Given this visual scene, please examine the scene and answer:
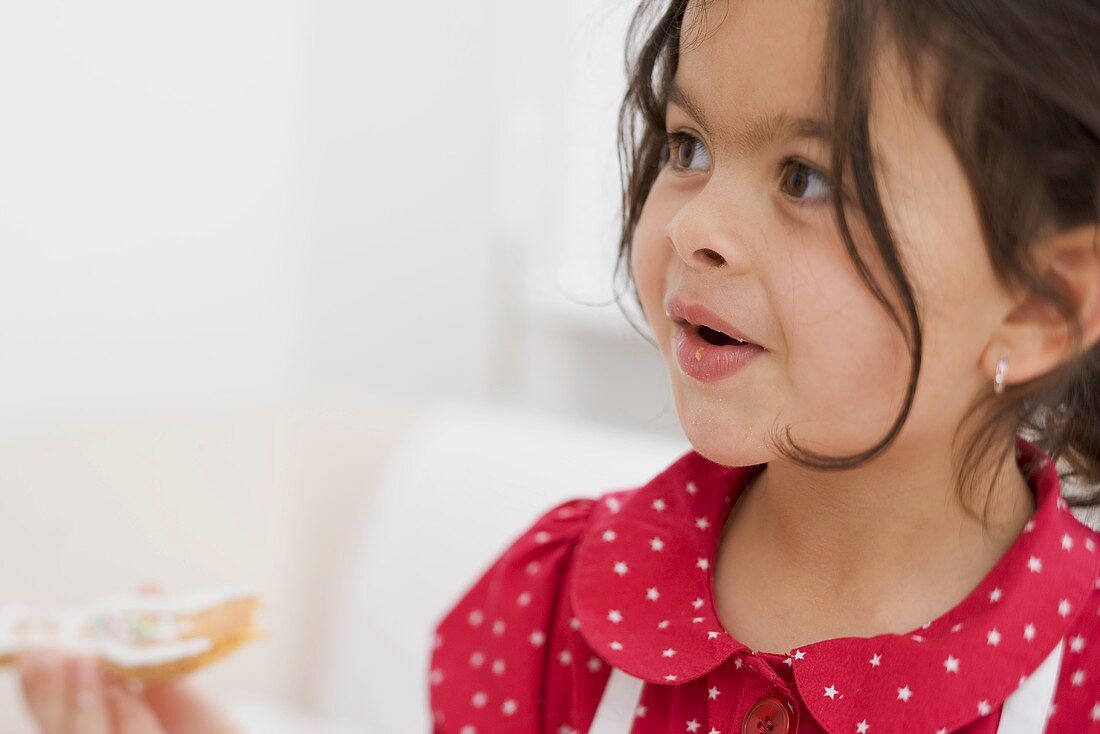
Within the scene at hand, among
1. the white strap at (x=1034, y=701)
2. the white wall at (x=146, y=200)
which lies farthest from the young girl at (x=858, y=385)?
the white wall at (x=146, y=200)

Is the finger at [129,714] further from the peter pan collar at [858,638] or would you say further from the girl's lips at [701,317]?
the girl's lips at [701,317]

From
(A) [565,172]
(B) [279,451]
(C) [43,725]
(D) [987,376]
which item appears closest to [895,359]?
(D) [987,376]

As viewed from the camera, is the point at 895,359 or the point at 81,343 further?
the point at 81,343

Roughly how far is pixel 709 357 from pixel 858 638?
0.15m

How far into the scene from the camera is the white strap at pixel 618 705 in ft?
2.10

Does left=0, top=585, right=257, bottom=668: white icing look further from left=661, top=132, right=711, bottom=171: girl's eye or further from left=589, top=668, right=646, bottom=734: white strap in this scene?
left=661, top=132, right=711, bottom=171: girl's eye

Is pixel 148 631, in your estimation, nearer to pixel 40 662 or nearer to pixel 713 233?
pixel 40 662

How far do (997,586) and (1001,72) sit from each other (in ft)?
→ 0.78

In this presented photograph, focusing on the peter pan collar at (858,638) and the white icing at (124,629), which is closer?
the peter pan collar at (858,638)

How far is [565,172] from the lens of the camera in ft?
6.37

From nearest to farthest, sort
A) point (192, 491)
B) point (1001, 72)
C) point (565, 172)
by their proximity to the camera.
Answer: point (1001, 72)
point (192, 491)
point (565, 172)

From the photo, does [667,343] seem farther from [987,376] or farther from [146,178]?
[146,178]

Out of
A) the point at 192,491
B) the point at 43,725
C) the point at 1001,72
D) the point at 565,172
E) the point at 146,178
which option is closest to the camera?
the point at 1001,72

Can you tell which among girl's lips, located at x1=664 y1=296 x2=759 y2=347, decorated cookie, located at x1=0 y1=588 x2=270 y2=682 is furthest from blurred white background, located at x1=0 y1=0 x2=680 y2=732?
girl's lips, located at x1=664 y1=296 x2=759 y2=347
